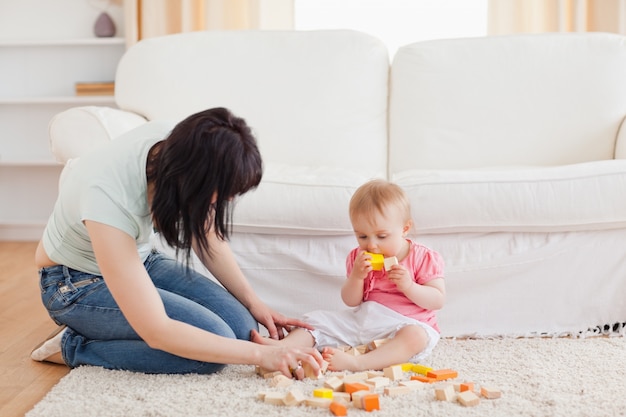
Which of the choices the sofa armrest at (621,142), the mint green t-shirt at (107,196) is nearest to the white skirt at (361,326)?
the mint green t-shirt at (107,196)

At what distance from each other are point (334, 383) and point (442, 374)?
252mm

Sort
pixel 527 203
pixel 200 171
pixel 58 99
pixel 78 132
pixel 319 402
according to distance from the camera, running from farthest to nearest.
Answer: pixel 58 99 < pixel 78 132 < pixel 527 203 < pixel 319 402 < pixel 200 171

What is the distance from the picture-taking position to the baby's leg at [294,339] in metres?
1.81

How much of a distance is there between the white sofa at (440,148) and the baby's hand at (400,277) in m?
0.32

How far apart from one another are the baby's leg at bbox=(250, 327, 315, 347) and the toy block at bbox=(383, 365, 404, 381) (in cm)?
24

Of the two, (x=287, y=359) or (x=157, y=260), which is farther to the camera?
(x=157, y=260)

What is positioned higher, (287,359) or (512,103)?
(512,103)

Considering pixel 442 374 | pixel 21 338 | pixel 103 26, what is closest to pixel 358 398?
pixel 442 374

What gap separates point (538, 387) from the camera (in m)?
1.67

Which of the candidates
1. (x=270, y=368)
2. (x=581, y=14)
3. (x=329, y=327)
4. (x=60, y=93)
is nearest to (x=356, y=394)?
(x=270, y=368)

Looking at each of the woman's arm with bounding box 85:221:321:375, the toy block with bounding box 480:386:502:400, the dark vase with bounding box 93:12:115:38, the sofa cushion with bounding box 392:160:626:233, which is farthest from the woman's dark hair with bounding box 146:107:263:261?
the dark vase with bounding box 93:12:115:38

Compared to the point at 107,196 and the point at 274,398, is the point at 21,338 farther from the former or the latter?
the point at 274,398

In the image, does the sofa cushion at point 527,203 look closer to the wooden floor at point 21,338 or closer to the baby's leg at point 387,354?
the baby's leg at point 387,354

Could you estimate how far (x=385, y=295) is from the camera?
6.35 feet
